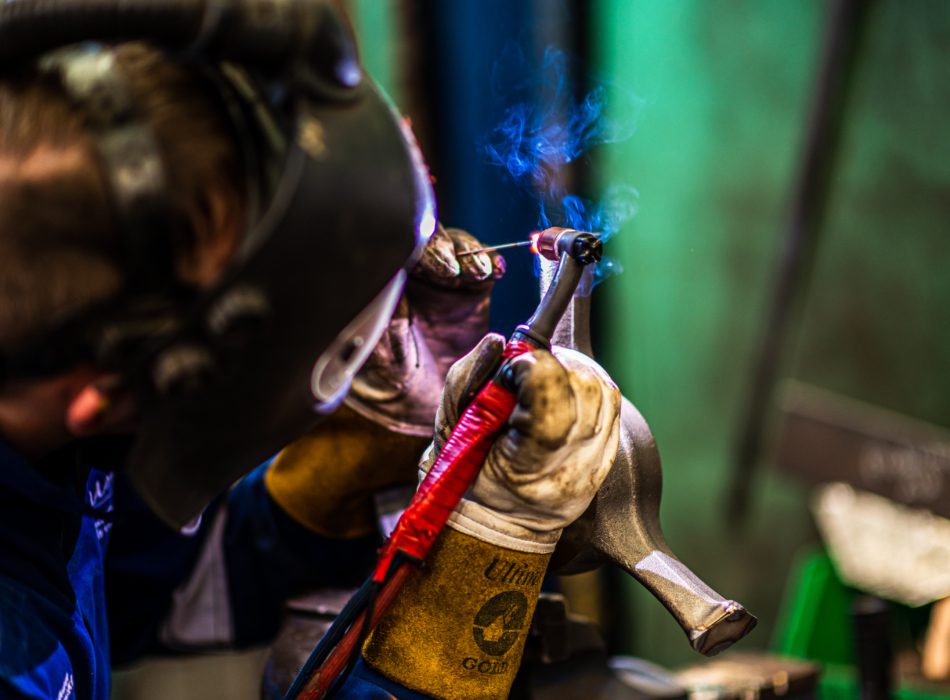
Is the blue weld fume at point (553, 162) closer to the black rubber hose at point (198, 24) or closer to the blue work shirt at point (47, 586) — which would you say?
the black rubber hose at point (198, 24)

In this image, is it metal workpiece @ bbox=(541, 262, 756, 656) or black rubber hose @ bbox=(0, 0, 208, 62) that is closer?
black rubber hose @ bbox=(0, 0, 208, 62)

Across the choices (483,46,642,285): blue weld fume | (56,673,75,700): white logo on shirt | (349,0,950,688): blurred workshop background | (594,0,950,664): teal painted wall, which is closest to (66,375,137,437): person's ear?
(56,673,75,700): white logo on shirt

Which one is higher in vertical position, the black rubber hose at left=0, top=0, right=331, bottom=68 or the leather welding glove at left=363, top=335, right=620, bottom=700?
the black rubber hose at left=0, top=0, right=331, bottom=68

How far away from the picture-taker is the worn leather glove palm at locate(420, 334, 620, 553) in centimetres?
64

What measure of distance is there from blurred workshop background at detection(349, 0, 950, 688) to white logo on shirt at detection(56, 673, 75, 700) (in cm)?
163

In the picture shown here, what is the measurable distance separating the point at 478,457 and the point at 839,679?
1185mm

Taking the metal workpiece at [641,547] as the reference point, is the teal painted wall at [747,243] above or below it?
below

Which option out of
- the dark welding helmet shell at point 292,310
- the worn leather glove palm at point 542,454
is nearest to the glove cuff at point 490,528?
the worn leather glove palm at point 542,454

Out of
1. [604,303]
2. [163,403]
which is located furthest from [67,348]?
[604,303]

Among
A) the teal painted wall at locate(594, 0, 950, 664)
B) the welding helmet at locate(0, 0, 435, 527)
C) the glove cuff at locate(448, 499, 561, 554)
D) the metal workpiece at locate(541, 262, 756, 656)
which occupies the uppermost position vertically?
the welding helmet at locate(0, 0, 435, 527)

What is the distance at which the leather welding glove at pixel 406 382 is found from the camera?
89 cm

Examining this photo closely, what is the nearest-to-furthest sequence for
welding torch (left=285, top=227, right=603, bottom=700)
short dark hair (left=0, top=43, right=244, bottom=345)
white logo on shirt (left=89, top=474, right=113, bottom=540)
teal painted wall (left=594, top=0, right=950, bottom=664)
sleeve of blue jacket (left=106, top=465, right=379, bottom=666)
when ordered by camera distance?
short dark hair (left=0, top=43, right=244, bottom=345) → welding torch (left=285, top=227, right=603, bottom=700) → white logo on shirt (left=89, top=474, right=113, bottom=540) → sleeve of blue jacket (left=106, top=465, right=379, bottom=666) → teal painted wall (left=594, top=0, right=950, bottom=664)

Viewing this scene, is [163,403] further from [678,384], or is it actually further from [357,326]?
[678,384]

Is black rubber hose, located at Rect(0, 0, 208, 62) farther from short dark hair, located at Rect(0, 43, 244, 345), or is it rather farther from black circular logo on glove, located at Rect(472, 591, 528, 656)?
black circular logo on glove, located at Rect(472, 591, 528, 656)
